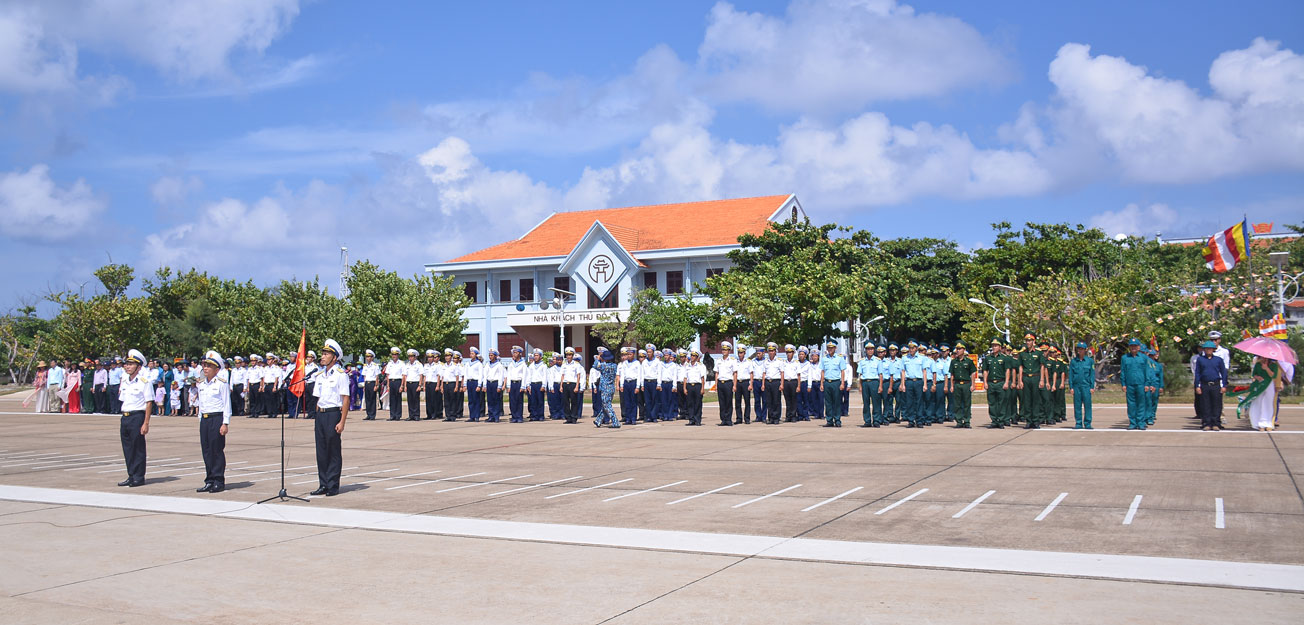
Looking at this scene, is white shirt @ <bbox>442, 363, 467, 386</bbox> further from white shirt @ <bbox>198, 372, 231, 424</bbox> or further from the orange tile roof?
the orange tile roof

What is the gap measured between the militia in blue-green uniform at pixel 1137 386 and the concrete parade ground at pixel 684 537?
2.52 metres

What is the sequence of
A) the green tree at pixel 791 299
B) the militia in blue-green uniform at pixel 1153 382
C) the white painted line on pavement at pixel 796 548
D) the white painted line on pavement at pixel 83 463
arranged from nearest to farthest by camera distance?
the white painted line on pavement at pixel 796 548 → the white painted line on pavement at pixel 83 463 → the militia in blue-green uniform at pixel 1153 382 → the green tree at pixel 791 299

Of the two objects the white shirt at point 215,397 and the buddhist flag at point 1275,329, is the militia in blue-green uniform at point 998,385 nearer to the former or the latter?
the buddhist flag at point 1275,329

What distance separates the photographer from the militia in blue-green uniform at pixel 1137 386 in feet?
61.2

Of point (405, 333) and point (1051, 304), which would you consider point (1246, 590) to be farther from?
point (405, 333)

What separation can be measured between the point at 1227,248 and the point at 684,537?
23793 millimetres

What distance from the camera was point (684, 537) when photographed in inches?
336

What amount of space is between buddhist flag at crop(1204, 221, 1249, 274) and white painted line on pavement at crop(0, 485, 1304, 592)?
2180cm

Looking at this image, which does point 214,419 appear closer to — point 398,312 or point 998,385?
point 998,385

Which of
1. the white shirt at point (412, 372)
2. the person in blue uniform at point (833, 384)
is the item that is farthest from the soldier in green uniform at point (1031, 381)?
the white shirt at point (412, 372)

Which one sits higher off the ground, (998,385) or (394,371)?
(394,371)

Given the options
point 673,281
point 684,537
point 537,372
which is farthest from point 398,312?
point 684,537

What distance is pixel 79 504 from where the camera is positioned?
11039 millimetres

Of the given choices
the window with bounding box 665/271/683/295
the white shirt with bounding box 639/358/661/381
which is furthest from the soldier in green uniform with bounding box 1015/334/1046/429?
the window with bounding box 665/271/683/295
